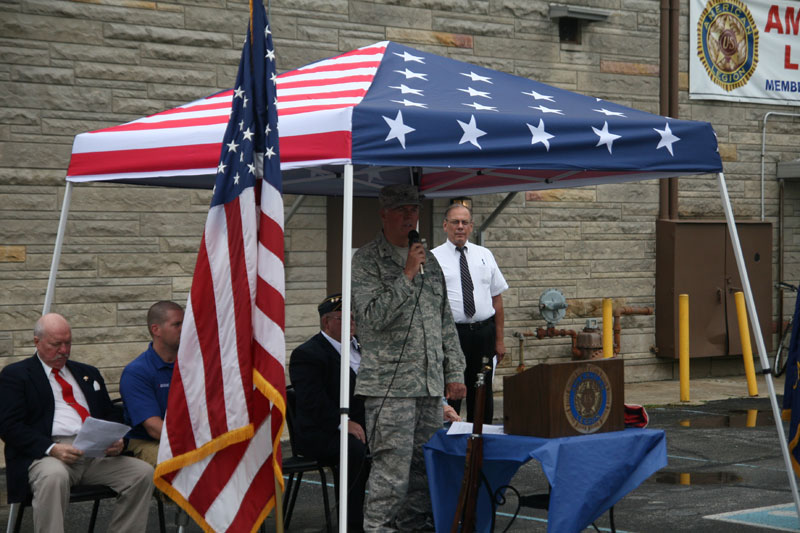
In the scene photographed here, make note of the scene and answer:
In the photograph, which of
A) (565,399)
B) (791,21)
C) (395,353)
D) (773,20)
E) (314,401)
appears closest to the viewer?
(565,399)

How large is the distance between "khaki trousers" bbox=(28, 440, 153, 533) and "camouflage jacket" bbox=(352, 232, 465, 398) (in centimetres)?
123

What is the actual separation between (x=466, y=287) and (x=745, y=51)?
23.7 feet

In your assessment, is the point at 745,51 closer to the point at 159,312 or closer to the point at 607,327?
the point at 607,327

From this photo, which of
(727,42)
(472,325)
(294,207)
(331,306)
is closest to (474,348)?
(472,325)

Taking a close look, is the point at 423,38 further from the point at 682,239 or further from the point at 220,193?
the point at 220,193

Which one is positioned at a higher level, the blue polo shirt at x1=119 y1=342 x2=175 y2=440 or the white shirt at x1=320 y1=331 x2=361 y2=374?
the white shirt at x1=320 y1=331 x2=361 y2=374

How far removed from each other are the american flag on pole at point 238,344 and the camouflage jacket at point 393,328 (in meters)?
0.64

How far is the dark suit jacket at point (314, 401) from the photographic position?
5996 millimetres

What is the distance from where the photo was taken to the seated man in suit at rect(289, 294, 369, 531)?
19.7 ft

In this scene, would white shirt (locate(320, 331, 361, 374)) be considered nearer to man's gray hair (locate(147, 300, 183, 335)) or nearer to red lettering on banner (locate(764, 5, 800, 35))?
man's gray hair (locate(147, 300, 183, 335))

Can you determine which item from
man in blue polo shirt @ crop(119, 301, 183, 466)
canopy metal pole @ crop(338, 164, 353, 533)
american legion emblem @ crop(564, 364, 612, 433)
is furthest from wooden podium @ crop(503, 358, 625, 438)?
man in blue polo shirt @ crop(119, 301, 183, 466)

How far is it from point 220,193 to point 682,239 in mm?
8883

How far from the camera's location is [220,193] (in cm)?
507

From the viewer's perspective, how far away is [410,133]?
5.14m
